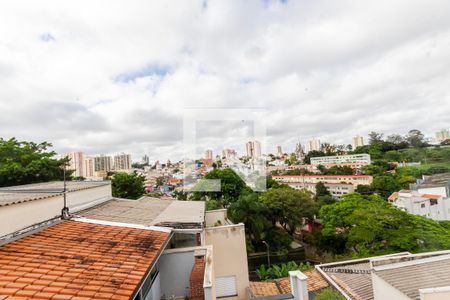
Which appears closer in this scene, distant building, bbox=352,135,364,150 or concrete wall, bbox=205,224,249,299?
concrete wall, bbox=205,224,249,299

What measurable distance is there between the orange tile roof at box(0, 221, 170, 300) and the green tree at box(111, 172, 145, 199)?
38.8 feet

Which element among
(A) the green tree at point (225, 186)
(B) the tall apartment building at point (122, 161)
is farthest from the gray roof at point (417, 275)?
(B) the tall apartment building at point (122, 161)

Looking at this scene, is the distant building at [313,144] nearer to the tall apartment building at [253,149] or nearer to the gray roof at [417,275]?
the tall apartment building at [253,149]

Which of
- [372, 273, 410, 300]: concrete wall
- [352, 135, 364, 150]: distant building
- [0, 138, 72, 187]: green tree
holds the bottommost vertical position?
[372, 273, 410, 300]: concrete wall

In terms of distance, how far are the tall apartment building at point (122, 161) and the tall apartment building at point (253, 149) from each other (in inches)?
2478

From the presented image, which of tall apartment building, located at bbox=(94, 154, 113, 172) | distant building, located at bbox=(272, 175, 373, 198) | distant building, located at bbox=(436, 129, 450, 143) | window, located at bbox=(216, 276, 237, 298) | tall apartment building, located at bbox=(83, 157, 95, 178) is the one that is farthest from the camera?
tall apartment building, located at bbox=(94, 154, 113, 172)

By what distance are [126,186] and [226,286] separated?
10.6 metres

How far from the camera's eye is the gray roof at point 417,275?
4.61 m

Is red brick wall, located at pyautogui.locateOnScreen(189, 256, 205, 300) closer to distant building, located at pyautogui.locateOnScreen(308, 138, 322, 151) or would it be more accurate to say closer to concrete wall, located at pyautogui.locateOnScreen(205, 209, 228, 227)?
concrete wall, located at pyautogui.locateOnScreen(205, 209, 228, 227)

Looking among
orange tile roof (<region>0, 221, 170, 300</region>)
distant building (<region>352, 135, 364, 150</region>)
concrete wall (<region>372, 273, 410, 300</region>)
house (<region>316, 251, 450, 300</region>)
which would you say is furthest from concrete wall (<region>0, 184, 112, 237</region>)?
distant building (<region>352, 135, 364, 150</region>)

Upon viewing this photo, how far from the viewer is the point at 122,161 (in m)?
74.1

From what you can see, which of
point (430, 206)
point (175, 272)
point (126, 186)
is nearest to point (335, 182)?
point (430, 206)

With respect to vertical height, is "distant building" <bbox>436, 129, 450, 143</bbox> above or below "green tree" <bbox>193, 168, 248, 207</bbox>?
above

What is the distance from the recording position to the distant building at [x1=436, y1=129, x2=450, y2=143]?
35338 millimetres
